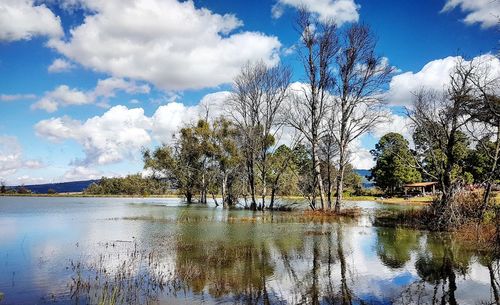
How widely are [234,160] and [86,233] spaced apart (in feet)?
106

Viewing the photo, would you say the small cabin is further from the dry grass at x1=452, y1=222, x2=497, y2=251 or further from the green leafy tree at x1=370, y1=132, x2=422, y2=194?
the dry grass at x1=452, y1=222, x2=497, y2=251

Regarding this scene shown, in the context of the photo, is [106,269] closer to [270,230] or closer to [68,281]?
[68,281]

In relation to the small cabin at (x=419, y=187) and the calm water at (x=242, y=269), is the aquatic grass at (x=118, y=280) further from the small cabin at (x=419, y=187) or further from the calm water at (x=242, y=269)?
the small cabin at (x=419, y=187)

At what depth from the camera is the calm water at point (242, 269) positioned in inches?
363

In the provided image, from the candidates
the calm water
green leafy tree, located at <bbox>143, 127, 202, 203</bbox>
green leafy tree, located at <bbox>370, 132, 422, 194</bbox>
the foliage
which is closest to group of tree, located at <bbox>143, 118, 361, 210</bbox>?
green leafy tree, located at <bbox>143, 127, 202, 203</bbox>

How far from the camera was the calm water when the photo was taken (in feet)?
30.2

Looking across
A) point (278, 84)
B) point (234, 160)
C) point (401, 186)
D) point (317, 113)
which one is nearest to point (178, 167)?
point (234, 160)

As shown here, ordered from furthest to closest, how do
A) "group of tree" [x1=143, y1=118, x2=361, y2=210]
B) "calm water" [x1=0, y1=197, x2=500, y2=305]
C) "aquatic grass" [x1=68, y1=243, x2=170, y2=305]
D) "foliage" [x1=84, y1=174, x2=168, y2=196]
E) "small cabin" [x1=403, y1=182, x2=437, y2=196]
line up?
1. "foliage" [x1=84, y1=174, x2=168, y2=196]
2. "small cabin" [x1=403, y1=182, x2=437, y2=196]
3. "group of tree" [x1=143, y1=118, x2=361, y2=210]
4. "calm water" [x1=0, y1=197, x2=500, y2=305]
5. "aquatic grass" [x1=68, y1=243, x2=170, y2=305]

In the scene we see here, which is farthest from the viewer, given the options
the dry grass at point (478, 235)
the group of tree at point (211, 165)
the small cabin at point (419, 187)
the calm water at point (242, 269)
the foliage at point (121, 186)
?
the foliage at point (121, 186)

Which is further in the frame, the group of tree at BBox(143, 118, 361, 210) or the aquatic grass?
the group of tree at BBox(143, 118, 361, 210)

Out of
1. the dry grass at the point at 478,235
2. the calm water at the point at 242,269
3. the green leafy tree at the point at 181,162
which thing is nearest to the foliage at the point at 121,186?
the green leafy tree at the point at 181,162

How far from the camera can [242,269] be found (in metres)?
11.9

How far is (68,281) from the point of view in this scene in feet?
34.7

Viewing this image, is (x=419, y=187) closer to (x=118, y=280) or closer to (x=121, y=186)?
(x=121, y=186)
